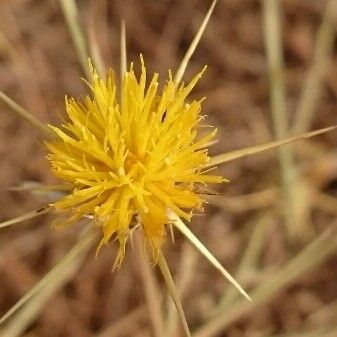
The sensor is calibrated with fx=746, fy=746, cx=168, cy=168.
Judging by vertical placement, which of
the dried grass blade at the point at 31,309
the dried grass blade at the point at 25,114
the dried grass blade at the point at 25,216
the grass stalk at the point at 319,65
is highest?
the grass stalk at the point at 319,65

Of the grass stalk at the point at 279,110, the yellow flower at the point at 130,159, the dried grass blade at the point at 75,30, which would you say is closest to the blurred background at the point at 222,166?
the grass stalk at the point at 279,110

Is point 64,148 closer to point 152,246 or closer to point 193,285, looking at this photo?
point 152,246

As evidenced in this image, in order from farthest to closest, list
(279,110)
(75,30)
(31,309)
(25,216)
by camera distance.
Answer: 1. (279,110)
2. (31,309)
3. (75,30)
4. (25,216)

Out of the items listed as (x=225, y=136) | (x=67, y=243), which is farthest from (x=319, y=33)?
(x=67, y=243)

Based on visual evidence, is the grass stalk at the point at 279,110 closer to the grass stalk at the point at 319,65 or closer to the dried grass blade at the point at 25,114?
the grass stalk at the point at 319,65

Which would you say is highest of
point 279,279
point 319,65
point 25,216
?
point 319,65

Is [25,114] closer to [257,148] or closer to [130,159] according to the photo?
[130,159]

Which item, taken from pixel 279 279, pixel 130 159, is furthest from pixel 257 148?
pixel 279 279
